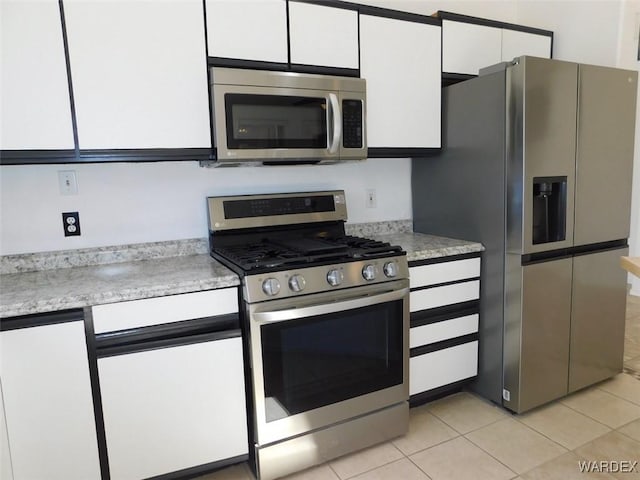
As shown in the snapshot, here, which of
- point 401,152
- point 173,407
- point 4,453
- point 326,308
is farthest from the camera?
point 401,152

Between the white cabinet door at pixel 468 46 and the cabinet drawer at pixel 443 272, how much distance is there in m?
1.07

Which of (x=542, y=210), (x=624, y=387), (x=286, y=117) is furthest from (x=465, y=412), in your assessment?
(x=286, y=117)

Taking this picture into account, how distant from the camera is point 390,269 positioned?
1941 millimetres

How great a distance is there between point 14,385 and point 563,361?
2.44 meters

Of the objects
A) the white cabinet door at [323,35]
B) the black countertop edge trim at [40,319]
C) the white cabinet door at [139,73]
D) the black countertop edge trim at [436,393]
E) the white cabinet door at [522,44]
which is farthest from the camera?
the white cabinet door at [522,44]

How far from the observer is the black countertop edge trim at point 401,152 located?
228 centimetres

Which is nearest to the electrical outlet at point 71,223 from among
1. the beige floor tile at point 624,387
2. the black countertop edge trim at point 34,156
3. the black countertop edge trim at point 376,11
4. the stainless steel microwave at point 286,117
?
the black countertop edge trim at point 34,156

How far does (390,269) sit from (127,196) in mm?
1285

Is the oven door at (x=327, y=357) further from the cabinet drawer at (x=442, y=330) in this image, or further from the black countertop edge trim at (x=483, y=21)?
the black countertop edge trim at (x=483, y=21)

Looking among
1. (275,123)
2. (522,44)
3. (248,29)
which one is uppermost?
(522,44)

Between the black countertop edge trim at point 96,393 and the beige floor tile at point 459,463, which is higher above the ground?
the black countertop edge trim at point 96,393

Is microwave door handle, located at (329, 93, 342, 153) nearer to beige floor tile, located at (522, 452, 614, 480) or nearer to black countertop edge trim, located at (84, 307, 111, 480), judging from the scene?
black countertop edge trim, located at (84, 307, 111, 480)

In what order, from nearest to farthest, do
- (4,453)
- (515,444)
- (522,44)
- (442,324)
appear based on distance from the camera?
(4,453) → (515,444) → (442,324) → (522,44)

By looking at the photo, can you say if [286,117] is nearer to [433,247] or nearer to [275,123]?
[275,123]
